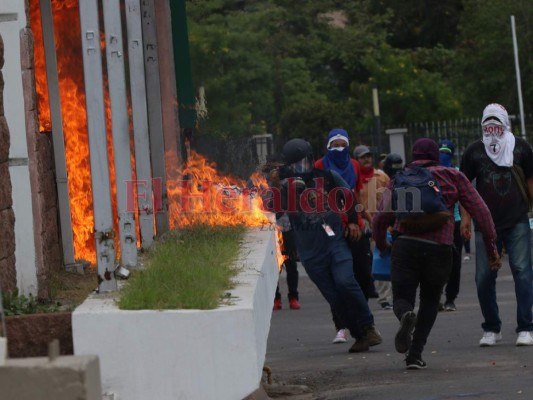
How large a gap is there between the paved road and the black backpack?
1109 millimetres

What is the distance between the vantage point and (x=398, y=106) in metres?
42.2

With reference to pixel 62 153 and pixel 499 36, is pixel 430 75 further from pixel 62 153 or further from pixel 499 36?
pixel 62 153

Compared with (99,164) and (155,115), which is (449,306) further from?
(99,164)

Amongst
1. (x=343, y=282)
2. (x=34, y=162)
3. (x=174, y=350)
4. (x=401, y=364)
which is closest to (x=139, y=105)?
(x=34, y=162)

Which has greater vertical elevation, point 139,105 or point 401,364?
point 139,105

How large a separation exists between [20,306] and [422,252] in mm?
3358

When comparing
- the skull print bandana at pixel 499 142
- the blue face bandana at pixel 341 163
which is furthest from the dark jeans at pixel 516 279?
the blue face bandana at pixel 341 163

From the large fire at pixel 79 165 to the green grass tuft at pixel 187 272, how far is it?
2.98ft

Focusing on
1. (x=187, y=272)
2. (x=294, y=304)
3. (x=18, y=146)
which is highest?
(x=18, y=146)

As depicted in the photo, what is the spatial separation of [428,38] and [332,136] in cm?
3787

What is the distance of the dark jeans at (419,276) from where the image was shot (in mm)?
10898

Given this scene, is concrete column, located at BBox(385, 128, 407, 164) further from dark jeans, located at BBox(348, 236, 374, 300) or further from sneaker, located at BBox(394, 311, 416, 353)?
sneaker, located at BBox(394, 311, 416, 353)

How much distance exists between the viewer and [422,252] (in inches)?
429

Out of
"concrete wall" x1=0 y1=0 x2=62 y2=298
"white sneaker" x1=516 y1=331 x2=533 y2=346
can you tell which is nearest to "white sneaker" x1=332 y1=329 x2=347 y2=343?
"white sneaker" x1=516 y1=331 x2=533 y2=346
